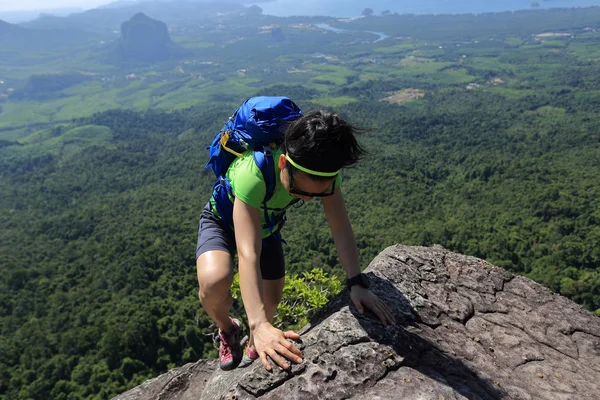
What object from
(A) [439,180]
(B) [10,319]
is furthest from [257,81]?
(B) [10,319]

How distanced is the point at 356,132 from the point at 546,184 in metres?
51.5

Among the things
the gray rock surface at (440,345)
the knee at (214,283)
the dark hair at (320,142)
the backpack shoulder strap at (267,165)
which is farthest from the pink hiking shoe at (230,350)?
the dark hair at (320,142)

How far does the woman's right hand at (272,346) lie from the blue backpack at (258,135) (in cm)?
80

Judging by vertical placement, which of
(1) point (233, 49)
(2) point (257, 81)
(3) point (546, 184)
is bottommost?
(3) point (546, 184)

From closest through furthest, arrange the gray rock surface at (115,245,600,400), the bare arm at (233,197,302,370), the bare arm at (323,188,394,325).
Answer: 1. the bare arm at (233,197,302,370)
2. the gray rock surface at (115,245,600,400)
3. the bare arm at (323,188,394,325)

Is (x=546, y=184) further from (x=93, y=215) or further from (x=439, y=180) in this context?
(x=93, y=215)

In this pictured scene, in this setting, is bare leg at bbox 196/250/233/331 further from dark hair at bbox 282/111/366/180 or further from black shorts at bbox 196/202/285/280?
dark hair at bbox 282/111/366/180

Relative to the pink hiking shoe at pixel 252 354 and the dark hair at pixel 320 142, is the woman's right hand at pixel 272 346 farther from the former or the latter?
the dark hair at pixel 320 142

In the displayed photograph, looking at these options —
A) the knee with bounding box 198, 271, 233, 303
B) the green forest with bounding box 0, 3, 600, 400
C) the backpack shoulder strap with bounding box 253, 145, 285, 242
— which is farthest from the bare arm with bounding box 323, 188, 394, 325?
the knee with bounding box 198, 271, 233, 303

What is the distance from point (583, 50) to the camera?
13150 centimetres

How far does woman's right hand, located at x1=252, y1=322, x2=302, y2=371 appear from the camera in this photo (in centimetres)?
243

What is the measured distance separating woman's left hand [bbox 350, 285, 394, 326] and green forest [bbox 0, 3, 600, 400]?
0.96m

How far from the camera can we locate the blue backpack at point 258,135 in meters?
2.62

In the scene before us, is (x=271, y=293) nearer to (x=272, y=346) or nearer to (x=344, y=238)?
(x=344, y=238)
